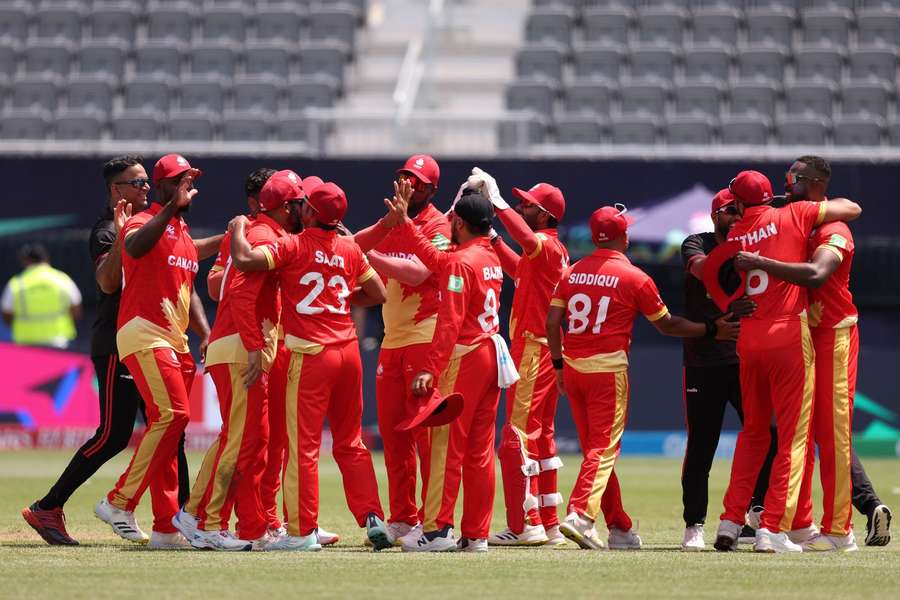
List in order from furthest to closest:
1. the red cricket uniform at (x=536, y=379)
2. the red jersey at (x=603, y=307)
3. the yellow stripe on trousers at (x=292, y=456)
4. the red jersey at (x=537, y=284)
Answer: the red jersey at (x=537, y=284) → the red cricket uniform at (x=536, y=379) → the red jersey at (x=603, y=307) → the yellow stripe on trousers at (x=292, y=456)

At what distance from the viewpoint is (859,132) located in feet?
76.6

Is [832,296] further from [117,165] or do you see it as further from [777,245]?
[117,165]

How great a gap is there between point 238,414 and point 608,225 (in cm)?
271

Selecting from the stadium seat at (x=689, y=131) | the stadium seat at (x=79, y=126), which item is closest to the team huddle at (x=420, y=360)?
the stadium seat at (x=689, y=131)

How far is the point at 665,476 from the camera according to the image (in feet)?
54.3

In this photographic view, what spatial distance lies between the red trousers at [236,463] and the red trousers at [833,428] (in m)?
3.49

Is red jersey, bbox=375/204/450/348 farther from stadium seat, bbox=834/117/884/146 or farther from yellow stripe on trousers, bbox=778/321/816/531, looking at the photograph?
stadium seat, bbox=834/117/884/146

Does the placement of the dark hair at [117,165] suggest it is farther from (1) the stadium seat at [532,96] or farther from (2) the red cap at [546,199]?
(1) the stadium seat at [532,96]

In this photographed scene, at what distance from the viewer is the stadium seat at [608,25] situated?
25891 millimetres

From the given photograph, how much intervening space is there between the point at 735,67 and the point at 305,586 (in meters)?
19.3

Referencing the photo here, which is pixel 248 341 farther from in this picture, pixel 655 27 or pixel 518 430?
pixel 655 27

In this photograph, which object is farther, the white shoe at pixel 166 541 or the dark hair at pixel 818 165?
the dark hair at pixel 818 165

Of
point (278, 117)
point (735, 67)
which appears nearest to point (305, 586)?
point (278, 117)

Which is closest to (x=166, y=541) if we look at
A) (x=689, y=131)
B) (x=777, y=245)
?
(x=777, y=245)
